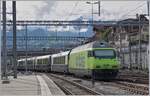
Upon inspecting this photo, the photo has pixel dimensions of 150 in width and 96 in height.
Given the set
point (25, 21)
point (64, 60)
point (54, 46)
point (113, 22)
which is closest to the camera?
point (64, 60)

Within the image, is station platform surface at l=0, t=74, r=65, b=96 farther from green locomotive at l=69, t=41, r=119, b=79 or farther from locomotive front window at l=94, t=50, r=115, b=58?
locomotive front window at l=94, t=50, r=115, b=58

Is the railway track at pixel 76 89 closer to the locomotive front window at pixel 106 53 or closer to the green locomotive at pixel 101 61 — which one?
the green locomotive at pixel 101 61

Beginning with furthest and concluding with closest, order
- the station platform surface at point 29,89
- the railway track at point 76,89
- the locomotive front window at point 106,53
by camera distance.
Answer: the locomotive front window at point 106,53, the railway track at point 76,89, the station platform surface at point 29,89

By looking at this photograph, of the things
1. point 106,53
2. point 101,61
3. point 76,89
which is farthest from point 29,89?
point 106,53

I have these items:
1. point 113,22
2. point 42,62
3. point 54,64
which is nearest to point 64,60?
point 54,64

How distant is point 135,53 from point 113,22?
30.4 feet

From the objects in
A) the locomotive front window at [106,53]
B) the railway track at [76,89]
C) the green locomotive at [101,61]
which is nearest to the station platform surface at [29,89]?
the railway track at [76,89]

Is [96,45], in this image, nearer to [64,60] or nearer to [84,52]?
[84,52]

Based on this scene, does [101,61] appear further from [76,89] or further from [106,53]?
[76,89]

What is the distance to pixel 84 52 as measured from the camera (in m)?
30.5

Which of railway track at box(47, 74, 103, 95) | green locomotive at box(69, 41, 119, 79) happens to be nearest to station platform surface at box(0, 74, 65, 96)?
railway track at box(47, 74, 103, 95)

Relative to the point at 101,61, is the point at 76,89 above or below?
below

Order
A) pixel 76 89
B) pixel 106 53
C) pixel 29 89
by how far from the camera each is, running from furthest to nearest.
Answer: pixel 106 53
pixel 76 89
pixel 29 89

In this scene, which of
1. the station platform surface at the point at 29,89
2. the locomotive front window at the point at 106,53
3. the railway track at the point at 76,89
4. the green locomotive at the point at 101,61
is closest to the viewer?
the station platform surface at the point at 29,89
